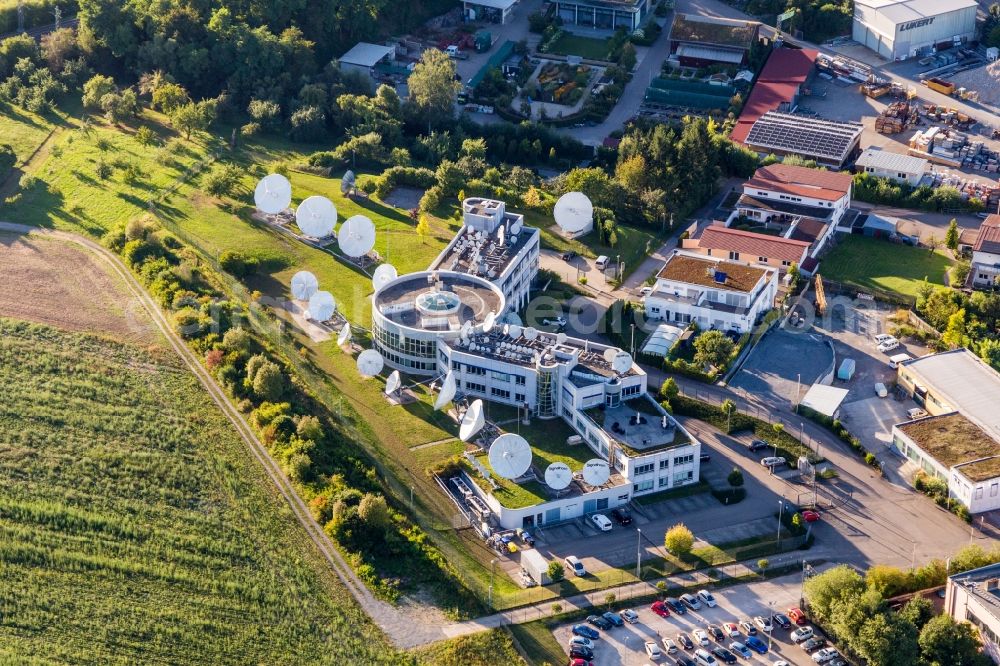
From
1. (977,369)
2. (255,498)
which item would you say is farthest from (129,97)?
(977,369)

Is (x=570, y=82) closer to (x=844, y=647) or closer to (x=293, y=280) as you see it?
(x=293, y=280)

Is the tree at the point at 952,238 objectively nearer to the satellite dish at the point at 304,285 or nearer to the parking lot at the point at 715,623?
the parking lot at the point at 715,623

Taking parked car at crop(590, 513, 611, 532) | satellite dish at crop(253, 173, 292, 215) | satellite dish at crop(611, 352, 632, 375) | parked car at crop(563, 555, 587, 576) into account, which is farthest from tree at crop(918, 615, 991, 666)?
satellite dish at crop(253, 173, 292, 215)

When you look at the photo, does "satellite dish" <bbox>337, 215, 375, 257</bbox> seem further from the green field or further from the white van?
the white van

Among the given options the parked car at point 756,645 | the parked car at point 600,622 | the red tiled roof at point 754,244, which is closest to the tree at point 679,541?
the parked car at point 600,622

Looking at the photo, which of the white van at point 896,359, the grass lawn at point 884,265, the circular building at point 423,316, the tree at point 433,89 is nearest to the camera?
the circular building at point 423,316
